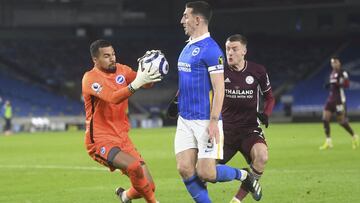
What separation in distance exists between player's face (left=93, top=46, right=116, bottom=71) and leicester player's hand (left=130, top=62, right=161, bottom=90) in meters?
0.97

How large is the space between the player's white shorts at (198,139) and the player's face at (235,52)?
6.73ft

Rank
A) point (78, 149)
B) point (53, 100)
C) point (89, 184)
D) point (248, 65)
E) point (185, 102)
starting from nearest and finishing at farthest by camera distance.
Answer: point (185, 102) → point (248, 65) → point (89, 184) → point (78, 149) → point (53, 100)

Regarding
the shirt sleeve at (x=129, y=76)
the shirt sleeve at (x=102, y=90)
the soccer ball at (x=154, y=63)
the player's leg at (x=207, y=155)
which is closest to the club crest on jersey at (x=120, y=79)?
the shirt sleeve at (x=129, y=76)

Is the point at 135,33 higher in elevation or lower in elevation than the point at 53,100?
higher

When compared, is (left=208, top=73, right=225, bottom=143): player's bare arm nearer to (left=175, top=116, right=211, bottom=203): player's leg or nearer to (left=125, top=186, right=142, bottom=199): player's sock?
(left=175, top=116, right=211, bottom=203): player's leg

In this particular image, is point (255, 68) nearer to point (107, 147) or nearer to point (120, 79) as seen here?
point (120, 79)

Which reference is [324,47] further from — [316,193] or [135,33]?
[316,193]

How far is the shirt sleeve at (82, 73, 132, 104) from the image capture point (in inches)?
396

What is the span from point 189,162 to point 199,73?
3.60 ft

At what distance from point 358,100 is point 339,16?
7.66 m

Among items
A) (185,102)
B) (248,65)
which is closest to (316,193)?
(248,65)

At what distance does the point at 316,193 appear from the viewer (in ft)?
42.1

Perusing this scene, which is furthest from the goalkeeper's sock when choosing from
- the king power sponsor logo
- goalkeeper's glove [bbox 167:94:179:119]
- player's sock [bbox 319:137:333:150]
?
player's sock [bbox 319:137:333:150]

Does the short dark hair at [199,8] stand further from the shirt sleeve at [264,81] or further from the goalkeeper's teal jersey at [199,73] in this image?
the shirt sleeve at [264,81]
